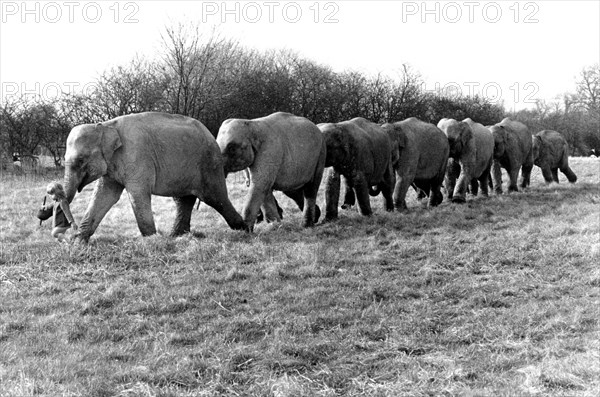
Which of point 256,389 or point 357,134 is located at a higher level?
point 357,134

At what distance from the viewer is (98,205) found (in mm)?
9789

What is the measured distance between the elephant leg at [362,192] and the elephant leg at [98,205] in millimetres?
4791

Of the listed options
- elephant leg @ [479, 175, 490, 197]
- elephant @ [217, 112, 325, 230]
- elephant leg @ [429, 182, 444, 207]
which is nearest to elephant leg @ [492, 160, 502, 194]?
elephant leg @ [479, 175, 490, 197]

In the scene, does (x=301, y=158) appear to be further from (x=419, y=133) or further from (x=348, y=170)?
(x=419, y=133)

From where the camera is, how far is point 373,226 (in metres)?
11.3

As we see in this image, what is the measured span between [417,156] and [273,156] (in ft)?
16.3

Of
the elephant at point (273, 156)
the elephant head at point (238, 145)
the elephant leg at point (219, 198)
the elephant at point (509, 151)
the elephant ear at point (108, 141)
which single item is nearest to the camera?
the elephant ear at point (108, 141)

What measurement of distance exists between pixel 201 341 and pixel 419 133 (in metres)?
10.7

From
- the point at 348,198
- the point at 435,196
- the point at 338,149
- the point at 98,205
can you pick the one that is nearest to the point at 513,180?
the point at 435,196

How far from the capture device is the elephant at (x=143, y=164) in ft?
30.6

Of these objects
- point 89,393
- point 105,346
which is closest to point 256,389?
point 89,393

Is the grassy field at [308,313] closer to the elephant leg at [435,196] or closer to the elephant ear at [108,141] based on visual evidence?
the elephant ear at [108,141]

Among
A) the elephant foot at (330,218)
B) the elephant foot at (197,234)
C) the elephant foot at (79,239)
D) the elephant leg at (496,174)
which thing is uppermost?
the elephant leg at (496,174)

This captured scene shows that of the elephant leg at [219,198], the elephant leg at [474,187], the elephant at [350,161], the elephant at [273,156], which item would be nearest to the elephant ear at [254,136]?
the elephant at [273,156]
